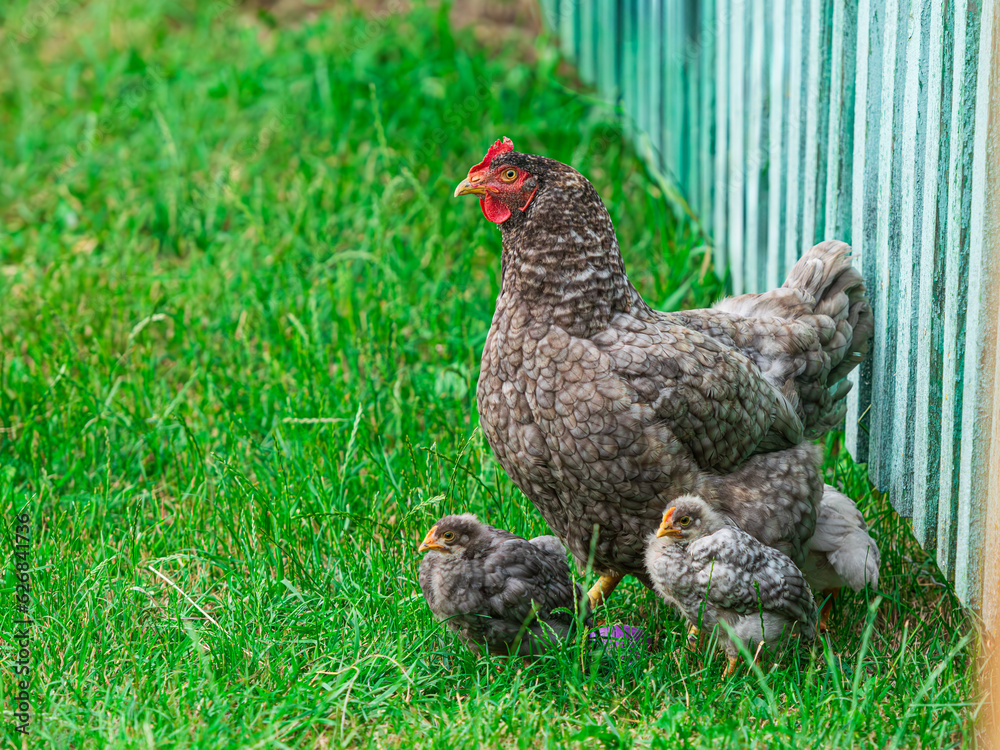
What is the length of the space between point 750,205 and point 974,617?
2334 millimetres

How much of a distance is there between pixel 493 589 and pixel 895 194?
68.4 inches

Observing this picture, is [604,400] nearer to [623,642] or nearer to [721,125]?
[623,642]

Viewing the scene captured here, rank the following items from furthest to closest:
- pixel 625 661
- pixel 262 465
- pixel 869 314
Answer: pixel 262 465
pixel 869 314
pixel 625 661

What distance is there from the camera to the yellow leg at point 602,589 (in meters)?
3.53

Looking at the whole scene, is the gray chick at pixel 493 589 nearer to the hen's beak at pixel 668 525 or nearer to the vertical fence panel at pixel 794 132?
the hen's beak at pixel 668 525

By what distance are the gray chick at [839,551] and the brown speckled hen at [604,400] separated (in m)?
0.15

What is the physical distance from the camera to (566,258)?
3.06 metres

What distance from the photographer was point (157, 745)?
262 centimetres

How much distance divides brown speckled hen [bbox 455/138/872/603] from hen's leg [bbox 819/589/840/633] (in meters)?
0.33

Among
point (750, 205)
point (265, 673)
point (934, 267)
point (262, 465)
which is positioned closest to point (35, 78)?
point (262, 465)

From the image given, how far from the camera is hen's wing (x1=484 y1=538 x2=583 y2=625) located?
118 inches

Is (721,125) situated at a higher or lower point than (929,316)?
higher

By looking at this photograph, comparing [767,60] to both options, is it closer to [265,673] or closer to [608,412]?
[608,412]

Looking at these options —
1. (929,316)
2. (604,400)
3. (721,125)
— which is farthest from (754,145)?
(604,400)
